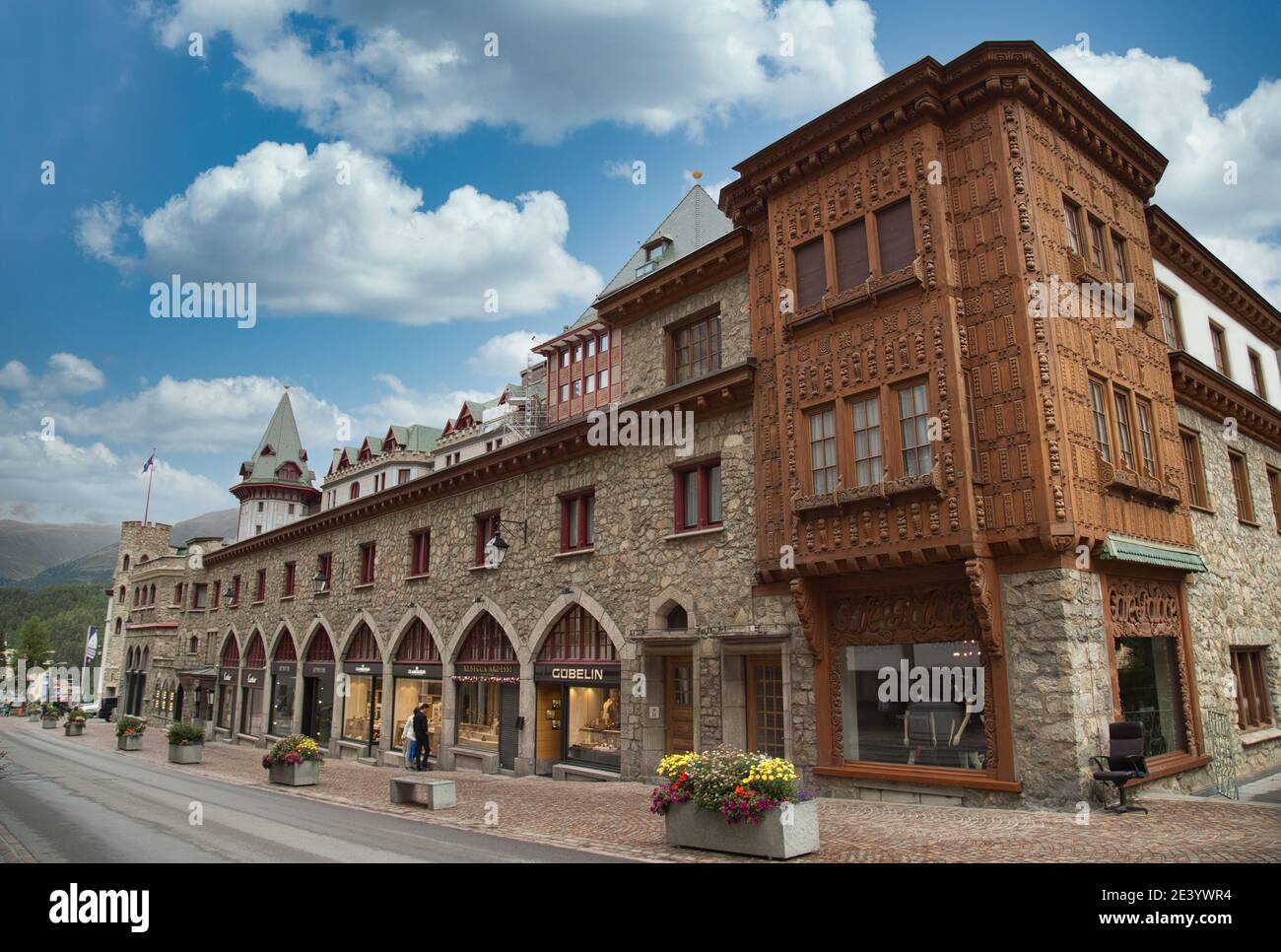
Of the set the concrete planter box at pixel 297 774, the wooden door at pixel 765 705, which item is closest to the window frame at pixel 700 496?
the wooden door at pixel 765 705

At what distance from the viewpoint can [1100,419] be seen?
13.3 meters

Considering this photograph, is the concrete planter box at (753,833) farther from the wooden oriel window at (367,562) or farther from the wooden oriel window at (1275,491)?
the wooden oriel window at (367,562)

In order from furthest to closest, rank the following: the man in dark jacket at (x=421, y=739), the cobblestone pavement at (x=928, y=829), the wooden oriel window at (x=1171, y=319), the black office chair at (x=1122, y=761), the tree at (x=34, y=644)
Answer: the tree at (x=34, y=644), the man in dark jacket at (x=421, y=739), the wooden oriel window at (x=1171, y=319), the black office chair at (x=1122, y=761), the cobblestone pavement at (x=928, y=829)

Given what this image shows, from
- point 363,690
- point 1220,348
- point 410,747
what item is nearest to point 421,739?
point 410,747

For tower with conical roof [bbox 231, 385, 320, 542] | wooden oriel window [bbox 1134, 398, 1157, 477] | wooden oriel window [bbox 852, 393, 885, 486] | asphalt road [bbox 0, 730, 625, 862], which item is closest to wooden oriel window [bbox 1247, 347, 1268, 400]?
wooden oriel window [bbox 1134, 398, 1157, 477]

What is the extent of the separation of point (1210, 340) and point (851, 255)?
1071 centimetres

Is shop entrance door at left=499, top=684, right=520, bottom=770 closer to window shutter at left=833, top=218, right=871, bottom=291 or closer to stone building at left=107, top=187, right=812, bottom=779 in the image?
stone building at left=107, top=187, right=812, bottom=779

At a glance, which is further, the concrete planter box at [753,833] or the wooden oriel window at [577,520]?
the wooden oriel window at [577,520]

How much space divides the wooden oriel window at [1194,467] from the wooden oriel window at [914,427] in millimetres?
7462

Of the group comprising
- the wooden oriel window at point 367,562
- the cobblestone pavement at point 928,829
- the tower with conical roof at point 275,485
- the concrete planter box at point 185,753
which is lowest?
the concrete planter box at point 185,753

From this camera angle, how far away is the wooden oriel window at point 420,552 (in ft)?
87.1

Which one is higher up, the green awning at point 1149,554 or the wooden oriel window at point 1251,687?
the green awning at point 1149,554

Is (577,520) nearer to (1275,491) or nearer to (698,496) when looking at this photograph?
(698,496)

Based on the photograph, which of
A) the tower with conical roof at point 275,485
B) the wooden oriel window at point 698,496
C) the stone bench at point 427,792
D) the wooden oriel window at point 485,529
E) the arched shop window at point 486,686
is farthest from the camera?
the tower with conical roof at point 275,485
